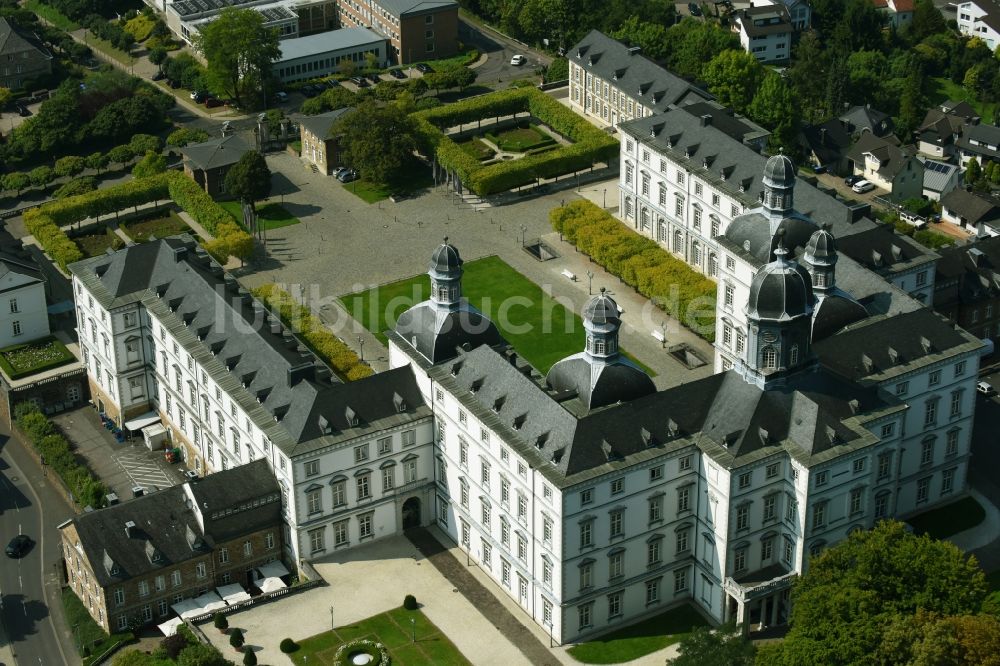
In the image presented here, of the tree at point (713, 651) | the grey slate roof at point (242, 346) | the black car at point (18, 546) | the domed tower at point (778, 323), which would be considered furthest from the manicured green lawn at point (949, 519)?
the black car at point (18, 546)

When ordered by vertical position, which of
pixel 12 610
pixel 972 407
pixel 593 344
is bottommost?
pixel 12 610

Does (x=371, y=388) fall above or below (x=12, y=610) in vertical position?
above

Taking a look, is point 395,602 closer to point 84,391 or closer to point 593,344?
point 593,344

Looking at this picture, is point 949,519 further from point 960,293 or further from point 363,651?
point 363,651

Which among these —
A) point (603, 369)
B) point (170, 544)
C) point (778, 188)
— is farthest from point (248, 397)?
point (778, 188)

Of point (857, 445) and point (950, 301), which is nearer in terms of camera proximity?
point (857, 445)

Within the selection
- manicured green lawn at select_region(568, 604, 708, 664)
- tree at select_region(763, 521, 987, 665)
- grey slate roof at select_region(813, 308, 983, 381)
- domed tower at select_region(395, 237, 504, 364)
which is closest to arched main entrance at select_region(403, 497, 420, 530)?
domed tower at select_region(395, 237, 504, 364)

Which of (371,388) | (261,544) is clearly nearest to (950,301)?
(371,388)
